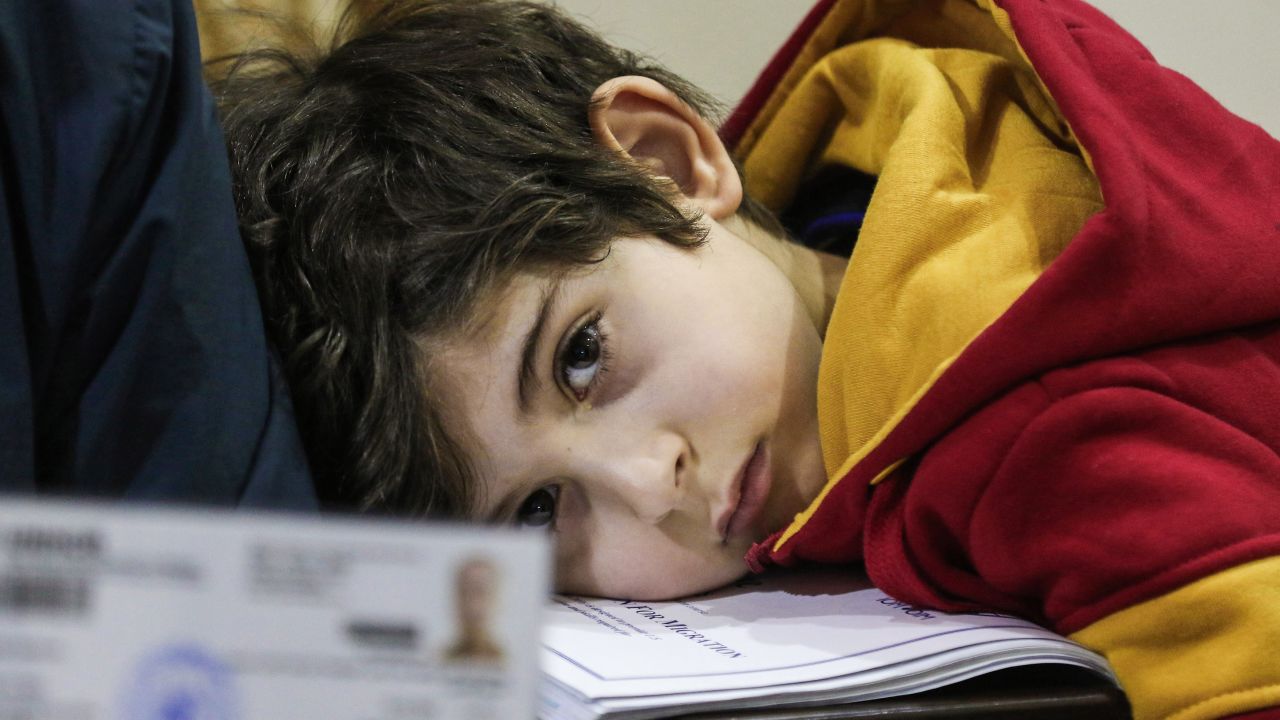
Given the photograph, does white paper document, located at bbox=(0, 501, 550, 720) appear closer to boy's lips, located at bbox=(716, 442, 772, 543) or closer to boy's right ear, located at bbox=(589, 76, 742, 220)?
boy's lips, located at bbox=(716, 442, 772, 543)

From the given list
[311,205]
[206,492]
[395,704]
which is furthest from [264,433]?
[395,704]

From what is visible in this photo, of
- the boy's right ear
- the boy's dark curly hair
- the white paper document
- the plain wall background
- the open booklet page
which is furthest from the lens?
the plain wall background

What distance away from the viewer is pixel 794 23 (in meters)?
1.36

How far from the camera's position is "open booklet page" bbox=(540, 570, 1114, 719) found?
1.50ft

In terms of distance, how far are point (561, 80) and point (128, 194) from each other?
0.38 m

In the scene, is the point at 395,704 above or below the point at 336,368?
A: above

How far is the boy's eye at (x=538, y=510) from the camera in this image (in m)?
0.66

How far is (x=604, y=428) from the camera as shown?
2.02 ft

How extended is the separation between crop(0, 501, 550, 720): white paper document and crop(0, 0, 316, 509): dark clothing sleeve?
0.29 metres

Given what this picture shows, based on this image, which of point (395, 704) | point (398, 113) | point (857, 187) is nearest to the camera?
point (395, 704)

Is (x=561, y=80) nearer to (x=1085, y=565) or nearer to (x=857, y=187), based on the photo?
(x=857, y=187)

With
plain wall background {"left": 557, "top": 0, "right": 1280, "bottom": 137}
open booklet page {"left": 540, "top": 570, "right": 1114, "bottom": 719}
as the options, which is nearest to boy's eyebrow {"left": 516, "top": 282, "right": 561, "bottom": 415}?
open booklet page {"left": 540, "top": 570, "right": 1114, "bottom": 719}

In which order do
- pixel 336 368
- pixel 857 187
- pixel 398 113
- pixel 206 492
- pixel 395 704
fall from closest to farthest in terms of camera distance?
1. pixel 395 704
2. pixel 206 492
3. pixel 336 368
4. pixel 398 113
5. pixel 857 187

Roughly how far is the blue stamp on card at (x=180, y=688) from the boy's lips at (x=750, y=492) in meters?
0.47
